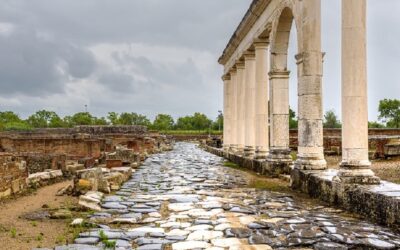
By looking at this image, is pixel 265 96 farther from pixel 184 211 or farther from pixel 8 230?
pixel 8 230

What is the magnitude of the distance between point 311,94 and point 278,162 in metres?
3.84

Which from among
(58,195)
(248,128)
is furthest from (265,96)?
(58,195)

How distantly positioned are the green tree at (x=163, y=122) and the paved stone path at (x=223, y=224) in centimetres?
9357

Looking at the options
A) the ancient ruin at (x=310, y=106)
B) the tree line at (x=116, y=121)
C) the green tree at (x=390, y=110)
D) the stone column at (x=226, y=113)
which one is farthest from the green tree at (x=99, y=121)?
the ancient ruin at (x=310, y=106)

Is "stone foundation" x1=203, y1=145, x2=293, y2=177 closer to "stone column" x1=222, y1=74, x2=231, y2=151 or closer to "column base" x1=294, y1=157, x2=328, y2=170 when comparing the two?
"column base" x1=294, y1=157, x2=328, y2=170

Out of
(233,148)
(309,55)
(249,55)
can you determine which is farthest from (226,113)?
(309,55)

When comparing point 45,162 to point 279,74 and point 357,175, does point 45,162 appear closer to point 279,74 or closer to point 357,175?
point 279,74

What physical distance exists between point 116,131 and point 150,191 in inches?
1192

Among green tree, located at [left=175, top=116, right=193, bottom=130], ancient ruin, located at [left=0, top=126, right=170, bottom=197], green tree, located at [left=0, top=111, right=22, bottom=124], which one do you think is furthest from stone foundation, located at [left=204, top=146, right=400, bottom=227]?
green tree, located at [left=175, top=116, right=193, bottom=130]

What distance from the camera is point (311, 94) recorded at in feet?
34.1

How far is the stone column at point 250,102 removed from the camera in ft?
61.1

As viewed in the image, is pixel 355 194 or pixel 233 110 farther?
pixel 233 110

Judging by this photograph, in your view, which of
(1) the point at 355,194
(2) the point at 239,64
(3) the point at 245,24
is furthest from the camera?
(2) the point at 239,64

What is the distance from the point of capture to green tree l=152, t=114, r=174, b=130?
104000 mm
